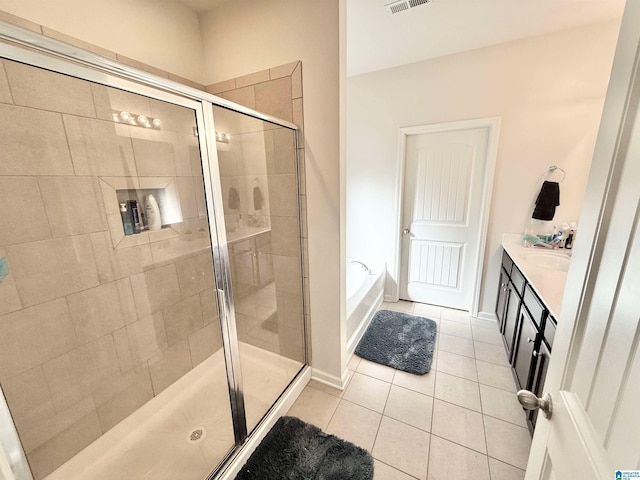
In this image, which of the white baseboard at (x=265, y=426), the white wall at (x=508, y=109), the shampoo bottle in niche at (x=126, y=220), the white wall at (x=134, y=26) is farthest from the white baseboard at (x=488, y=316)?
the white wall at (x=134, y=26)

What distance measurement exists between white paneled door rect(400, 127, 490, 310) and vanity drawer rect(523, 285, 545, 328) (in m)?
1.07

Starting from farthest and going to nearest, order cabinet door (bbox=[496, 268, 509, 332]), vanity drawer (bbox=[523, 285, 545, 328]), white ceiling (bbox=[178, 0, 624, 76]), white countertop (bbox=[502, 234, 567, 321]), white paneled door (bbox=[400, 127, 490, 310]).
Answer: white paneled door (bbox=[400, 127, 490, 310]) → cabinet door (bbox=[496, 268, 509, 332]) → white ceiling (bbox=[178, 0, 624, 76]) → vanity drawer (bbox=[523, 285, 545, 328]) → white countertop (bbox=[502, 234, 567, 321])

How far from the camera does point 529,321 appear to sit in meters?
1.59

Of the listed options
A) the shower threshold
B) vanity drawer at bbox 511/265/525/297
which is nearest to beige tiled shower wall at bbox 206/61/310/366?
the shower threshold

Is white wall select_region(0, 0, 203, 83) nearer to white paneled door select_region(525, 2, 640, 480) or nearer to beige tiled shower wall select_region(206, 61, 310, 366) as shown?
beige tiled shower wall select_region(206, 61, 310, 366)

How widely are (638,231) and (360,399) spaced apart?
1.82 metres

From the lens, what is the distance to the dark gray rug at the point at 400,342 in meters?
2.15

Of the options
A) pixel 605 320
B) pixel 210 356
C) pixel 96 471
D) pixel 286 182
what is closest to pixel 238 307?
pixel 210 356

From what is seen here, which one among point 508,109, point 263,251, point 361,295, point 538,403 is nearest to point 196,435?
point 263,251

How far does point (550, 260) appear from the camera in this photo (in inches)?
83.4

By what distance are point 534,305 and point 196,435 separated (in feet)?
7.08

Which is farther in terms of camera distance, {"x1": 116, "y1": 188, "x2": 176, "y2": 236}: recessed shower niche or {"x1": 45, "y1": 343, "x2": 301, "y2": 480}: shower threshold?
{"x1": 116, "y1": 188, "x2": 176, "y2": 236}: recessed shower niche

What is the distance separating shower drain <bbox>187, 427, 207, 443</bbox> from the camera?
152cm

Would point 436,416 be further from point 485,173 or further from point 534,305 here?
point 485,173
